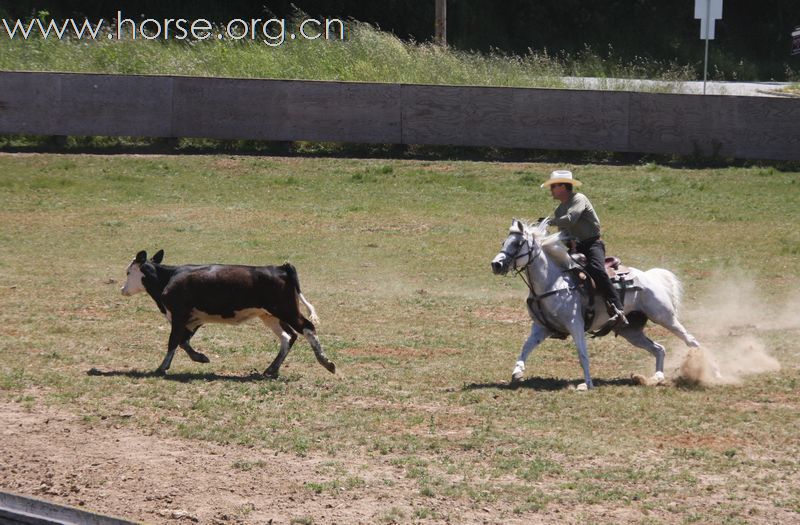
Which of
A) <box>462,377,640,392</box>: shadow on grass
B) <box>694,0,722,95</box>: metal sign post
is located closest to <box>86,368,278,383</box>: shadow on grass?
<box>462,377,640,392</box>: shadow on grass

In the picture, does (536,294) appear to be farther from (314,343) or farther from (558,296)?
(314,343)

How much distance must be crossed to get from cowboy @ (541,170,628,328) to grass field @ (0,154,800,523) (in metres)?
0.87

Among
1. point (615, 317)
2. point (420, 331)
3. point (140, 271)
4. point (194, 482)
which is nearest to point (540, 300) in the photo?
point (615, 317)

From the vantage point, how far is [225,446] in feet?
32.9

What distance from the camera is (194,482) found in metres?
9.07

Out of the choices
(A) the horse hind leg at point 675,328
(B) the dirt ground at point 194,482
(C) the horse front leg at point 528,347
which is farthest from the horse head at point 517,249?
(B) the dirt ground at point 194,482

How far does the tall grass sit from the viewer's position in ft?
108

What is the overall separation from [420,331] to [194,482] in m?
6.72

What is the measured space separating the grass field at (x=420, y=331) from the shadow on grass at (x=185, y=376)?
0.19 ft

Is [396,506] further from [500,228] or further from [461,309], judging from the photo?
[500,228]

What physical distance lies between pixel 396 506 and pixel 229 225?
15.3 meters

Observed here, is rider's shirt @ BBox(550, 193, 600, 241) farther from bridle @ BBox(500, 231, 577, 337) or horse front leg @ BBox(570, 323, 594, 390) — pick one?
horse front leg @ BBox(570, 323, 594, 390)

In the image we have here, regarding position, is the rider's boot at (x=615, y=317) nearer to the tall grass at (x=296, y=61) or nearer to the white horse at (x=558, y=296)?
the white horse at (x=558, y=296)

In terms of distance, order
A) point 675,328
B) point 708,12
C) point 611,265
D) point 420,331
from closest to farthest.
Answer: point 611,265, point 675,328, point 420,331, point 708,12
